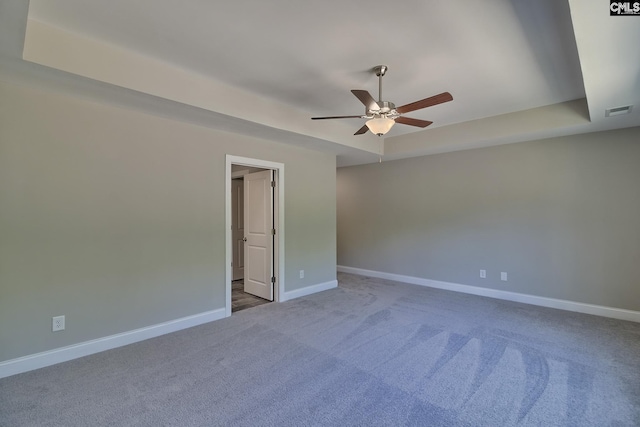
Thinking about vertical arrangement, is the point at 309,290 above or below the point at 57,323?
below

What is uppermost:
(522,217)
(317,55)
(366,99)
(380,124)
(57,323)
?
(317,55)

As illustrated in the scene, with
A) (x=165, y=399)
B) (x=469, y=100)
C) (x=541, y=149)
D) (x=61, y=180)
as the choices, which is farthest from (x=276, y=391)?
(x=541, y=149)

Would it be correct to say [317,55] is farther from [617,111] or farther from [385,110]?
[617,111]

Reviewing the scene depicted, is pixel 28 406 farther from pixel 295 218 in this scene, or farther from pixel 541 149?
pixel 541 149

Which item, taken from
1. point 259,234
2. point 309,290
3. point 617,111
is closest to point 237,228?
point 259,234

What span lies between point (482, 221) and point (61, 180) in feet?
18.0

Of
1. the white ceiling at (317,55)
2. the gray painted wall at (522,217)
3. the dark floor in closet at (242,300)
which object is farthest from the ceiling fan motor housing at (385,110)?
the dark floor in closet at (242,300)

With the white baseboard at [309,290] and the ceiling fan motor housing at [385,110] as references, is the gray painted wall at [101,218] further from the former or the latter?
the ceiling fan motor housing at [385,110]

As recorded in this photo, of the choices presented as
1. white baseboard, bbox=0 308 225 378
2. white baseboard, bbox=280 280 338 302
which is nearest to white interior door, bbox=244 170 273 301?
white baseboard, bbox=280 280 338 302

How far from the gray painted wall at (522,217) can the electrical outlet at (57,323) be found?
4.96 metres

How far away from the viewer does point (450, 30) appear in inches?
87.4

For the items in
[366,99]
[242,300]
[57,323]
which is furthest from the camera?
[242,300]

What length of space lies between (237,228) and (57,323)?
11.7 feet

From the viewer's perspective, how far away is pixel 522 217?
174 inches
